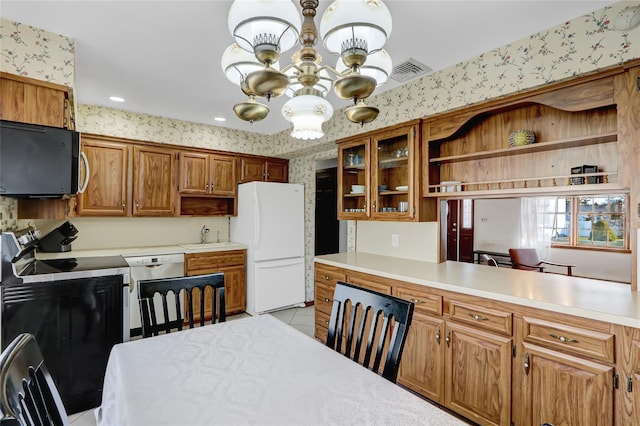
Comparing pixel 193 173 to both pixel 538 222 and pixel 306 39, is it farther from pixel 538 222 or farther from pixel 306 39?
pixel 538 222

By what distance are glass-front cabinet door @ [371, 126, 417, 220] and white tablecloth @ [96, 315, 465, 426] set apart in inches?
69.8

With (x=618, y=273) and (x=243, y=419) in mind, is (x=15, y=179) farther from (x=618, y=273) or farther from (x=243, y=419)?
(x=618, y=273)

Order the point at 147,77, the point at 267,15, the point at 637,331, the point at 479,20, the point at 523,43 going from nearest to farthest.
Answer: the point at 267,15
the point at 637,331
the point at 479,20
the point at 523,43
the point at 147,77

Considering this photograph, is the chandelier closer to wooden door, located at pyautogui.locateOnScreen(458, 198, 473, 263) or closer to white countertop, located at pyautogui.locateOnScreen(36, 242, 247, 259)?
wooden door, located at pyautogui.locateOnScreen(458, 198, 473, 263)

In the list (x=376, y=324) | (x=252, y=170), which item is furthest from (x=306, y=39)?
(x=252, y=170)

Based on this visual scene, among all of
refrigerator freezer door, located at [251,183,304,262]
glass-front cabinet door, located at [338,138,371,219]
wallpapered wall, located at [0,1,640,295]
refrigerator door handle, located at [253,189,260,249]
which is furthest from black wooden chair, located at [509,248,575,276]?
refrigerator door handle, located at [253,189,260,249]

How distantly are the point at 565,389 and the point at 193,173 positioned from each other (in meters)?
4.05

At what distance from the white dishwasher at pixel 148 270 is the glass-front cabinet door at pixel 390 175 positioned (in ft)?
7.61

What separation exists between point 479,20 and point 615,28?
0.69 m

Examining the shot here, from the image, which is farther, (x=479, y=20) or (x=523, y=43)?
(x=523, y=43)

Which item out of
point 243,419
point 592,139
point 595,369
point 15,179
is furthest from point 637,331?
point 15,179

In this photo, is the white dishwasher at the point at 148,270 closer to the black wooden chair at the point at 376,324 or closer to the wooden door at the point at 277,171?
the wooden door at the point at 277,171

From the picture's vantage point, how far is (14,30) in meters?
1.94

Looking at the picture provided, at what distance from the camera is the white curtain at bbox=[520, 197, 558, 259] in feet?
7.64
